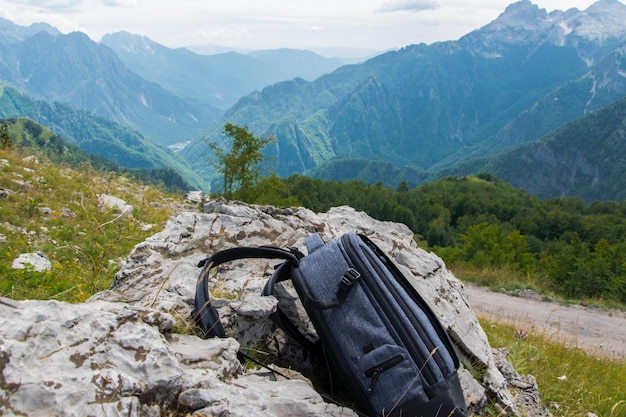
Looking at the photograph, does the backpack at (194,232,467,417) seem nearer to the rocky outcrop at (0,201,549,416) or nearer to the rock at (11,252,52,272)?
the rocky outcrop at (0,201,549,416)

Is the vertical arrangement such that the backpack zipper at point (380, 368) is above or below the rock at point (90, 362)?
below

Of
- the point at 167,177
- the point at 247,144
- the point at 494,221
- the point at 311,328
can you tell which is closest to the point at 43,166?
the point at 247,144

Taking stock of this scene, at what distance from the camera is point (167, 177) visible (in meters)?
162

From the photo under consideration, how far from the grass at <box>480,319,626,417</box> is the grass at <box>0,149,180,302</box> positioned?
16.7 ft

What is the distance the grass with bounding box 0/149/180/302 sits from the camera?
5.39m

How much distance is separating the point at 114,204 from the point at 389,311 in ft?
26.5

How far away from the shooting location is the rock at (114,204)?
9.23 m

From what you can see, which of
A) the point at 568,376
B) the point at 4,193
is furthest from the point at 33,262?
the point at 568,376

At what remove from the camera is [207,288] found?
11.4 feet

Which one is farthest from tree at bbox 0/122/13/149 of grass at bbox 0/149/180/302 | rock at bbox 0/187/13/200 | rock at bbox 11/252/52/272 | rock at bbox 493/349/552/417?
rock at bbox 493/349/552/417

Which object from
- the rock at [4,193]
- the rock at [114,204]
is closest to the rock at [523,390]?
the rock at [114,204]

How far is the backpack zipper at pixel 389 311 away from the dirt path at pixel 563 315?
8.88 metres

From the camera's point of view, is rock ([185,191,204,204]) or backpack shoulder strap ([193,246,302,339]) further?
rock ([185,191,204,204])

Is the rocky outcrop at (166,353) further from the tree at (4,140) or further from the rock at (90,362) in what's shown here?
the tree at (4,140)
